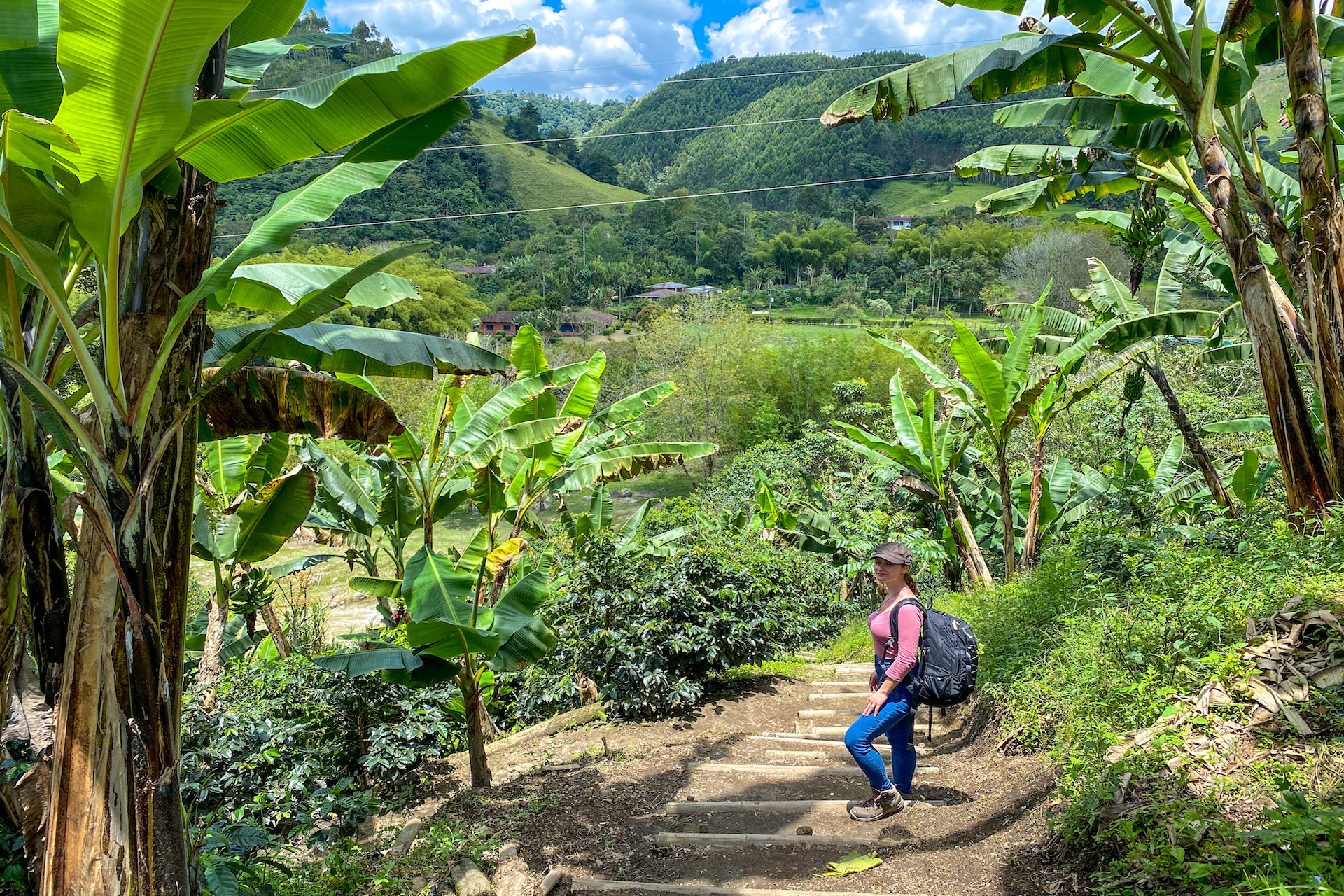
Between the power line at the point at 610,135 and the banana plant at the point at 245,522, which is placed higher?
the power line at the point at 610,135

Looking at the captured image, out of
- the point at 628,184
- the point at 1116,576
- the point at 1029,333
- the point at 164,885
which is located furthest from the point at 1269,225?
the point at 628,184

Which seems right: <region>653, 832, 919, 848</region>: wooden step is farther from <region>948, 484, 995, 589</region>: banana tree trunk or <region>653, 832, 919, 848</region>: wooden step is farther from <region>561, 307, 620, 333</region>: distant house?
<region>561, 307, 620, 333</region>: distant house

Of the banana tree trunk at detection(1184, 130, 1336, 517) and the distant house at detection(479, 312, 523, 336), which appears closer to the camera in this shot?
the banana tree trunk at detection(1184, 130, 1336, 517)

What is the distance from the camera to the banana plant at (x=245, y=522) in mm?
4398

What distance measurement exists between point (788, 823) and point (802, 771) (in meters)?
0.86

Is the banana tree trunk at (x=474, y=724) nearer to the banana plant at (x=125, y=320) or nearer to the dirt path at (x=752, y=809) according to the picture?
the dirt path at (x=752, y=809)

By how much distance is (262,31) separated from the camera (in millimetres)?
2947

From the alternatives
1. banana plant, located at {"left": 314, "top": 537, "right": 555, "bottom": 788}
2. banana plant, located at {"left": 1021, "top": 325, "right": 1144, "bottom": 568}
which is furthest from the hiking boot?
banana plant, located at {"left": 1021, "top": 325, "right": 1144, "bottom": 568}

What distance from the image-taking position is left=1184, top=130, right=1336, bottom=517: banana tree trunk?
420 centimetres

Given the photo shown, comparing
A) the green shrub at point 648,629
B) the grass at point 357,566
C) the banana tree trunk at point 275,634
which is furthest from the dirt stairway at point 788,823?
the grass at point 357,566

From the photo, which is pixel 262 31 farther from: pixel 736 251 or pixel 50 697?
pixel 736 251

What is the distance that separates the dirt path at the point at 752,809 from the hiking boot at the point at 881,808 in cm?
5

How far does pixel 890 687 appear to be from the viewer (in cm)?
369

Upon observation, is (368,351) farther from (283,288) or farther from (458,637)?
(458,637)
